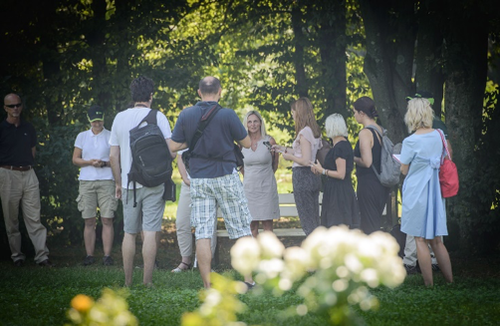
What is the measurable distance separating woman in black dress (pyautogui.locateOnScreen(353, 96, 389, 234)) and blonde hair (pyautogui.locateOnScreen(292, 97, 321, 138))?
0.74 metres

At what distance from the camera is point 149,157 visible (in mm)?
6930

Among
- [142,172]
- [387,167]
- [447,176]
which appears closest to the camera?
[142,172]

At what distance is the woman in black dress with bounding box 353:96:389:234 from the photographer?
8062mm

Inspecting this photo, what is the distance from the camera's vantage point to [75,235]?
39.2 ft

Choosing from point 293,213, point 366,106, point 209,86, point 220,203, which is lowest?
point 293,213

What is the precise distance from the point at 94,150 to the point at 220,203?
11.7 feet

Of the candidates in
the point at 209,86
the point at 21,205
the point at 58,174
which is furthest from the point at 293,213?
the point at 209,86

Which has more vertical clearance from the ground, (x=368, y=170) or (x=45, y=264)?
(x=368, y=170)

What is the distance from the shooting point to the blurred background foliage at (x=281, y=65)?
9.58 metres

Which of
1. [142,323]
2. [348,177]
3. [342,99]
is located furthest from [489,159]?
[142,323]

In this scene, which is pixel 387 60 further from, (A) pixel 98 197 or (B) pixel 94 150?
(A) pixel 98 197

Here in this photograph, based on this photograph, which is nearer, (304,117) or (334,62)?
(304,117)

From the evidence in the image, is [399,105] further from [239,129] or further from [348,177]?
[239,129]

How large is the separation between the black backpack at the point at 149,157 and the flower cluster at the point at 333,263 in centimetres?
378
